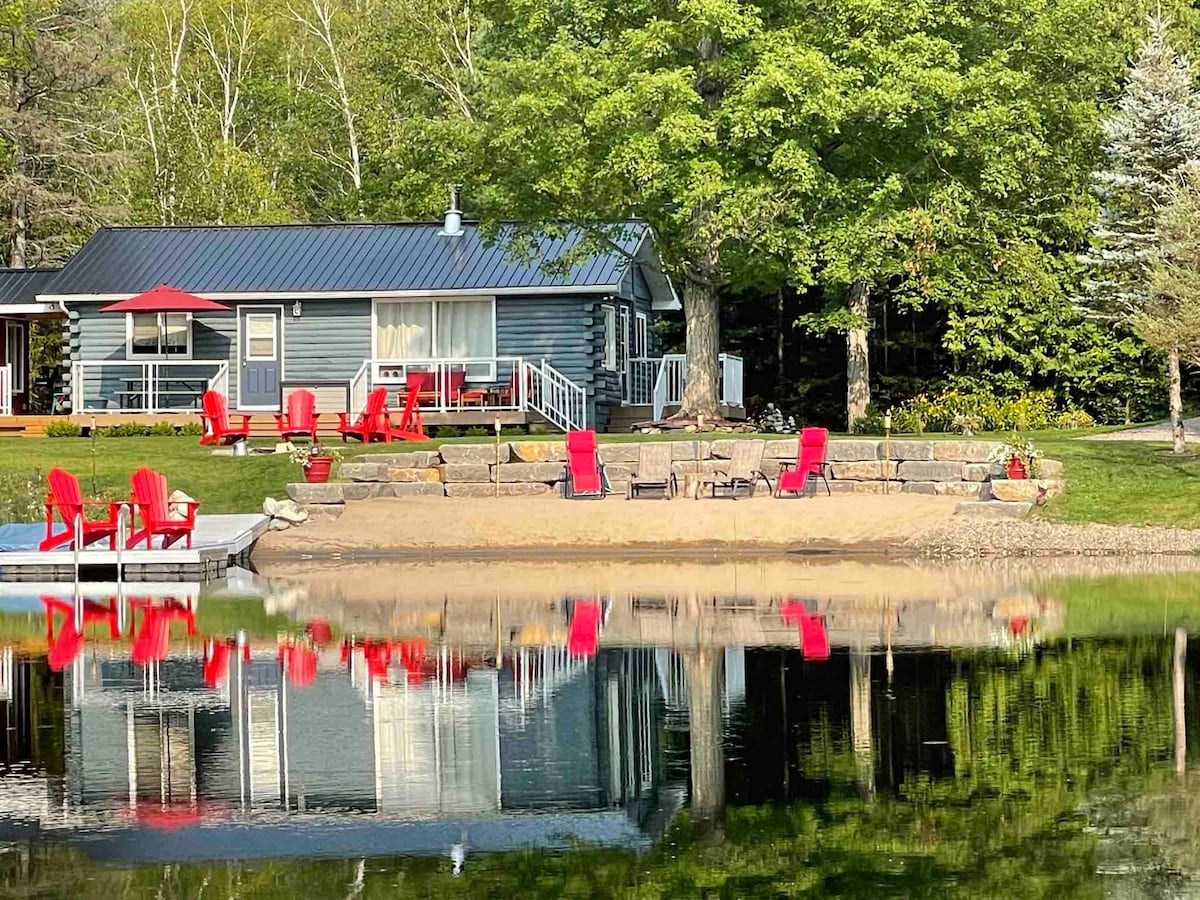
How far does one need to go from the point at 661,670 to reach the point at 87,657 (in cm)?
446

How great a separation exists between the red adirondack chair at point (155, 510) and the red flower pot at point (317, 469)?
397 centimetres

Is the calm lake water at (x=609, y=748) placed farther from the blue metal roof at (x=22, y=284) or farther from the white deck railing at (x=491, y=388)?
the blue metal roof at (x=22, y=284)

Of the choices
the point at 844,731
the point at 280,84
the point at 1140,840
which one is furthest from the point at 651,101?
the point at 280,84

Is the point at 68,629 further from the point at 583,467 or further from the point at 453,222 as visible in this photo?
the point at 453,222

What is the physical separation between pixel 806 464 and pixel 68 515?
9.30m

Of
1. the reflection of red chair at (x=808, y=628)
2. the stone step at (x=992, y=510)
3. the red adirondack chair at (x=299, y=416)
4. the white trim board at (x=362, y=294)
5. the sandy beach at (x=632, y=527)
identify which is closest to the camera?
the reflection of red chair at (x=808, y=628)

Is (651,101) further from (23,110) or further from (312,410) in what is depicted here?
(23,110)

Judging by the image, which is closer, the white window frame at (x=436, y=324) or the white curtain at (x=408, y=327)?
the white window frame at (x=436, y=324)

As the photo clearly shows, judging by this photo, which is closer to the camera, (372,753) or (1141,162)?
(372,753)

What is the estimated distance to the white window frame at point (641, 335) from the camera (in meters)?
39.1

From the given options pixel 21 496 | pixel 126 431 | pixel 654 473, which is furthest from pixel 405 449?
pixel 126 431

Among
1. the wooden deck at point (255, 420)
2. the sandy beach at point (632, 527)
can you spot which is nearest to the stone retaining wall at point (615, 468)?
the sandy beach at point (632, 527)

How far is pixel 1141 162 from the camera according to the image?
32719 mm

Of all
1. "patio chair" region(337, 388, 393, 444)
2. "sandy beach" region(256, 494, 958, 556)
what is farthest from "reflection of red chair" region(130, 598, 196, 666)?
"patio chair" region(337, 388, 393, 444)
